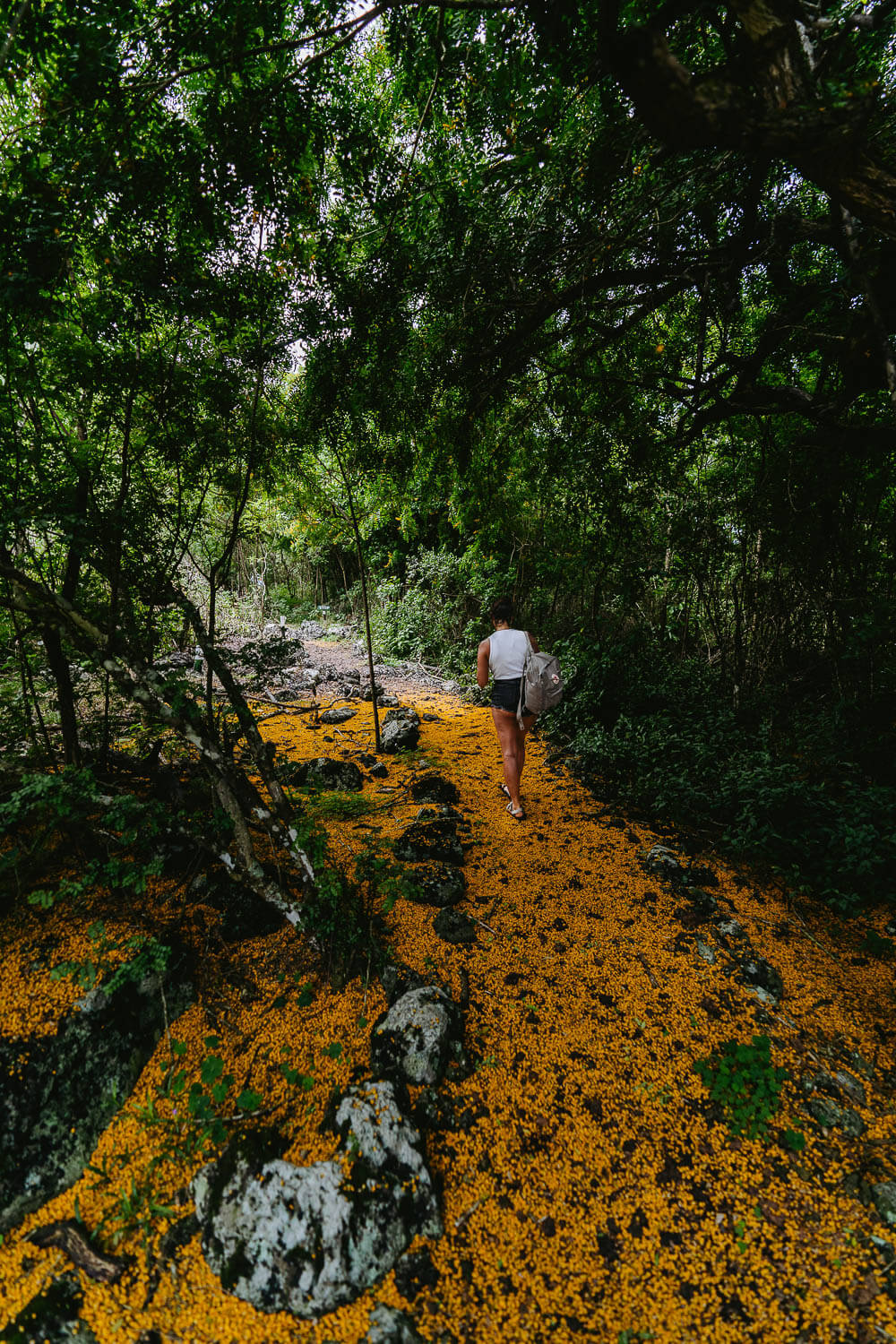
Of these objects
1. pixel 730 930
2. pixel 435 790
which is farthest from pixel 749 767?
pixel 435 790

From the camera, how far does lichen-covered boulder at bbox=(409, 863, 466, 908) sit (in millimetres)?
3008

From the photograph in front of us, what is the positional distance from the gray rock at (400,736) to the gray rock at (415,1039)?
3368 mm

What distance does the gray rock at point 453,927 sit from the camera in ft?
9.00

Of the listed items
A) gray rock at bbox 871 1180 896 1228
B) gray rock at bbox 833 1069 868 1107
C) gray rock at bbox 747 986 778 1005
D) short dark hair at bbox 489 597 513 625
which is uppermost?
short dark hair at bbox 489 597 513 625

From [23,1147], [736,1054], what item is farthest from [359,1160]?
[736,1054]

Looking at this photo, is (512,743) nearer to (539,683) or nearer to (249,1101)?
(539,683)

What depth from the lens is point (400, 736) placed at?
5516mm

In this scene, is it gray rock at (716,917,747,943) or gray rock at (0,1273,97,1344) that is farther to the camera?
gray rock at (716,917,747,943)

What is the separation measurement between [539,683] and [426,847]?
1621mm

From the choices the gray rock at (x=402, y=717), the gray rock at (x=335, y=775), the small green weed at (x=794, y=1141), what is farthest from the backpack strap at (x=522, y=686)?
the small green weed at (x=794, y=1141)

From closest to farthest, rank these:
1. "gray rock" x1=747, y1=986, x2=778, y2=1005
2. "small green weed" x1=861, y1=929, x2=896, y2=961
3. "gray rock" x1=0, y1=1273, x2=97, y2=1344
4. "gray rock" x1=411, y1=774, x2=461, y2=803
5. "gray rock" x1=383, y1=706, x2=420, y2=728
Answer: "gray rock" x1=0, y1=1273, x2=97, y2=1344 < "gray rock" x1=747, y1=986, x2=778, y2=1005 < "small green weed" x1=861, y1=929, x2=896, y2=961 < "gray rock" x1=411, y1=774, x2=461, y2=803 < "gray rock" x1=383, y1=706, x2=420, y2=728

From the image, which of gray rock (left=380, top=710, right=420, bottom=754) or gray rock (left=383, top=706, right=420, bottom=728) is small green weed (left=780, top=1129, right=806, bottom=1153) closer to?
gray rock (left=380, top=710, right=420, bottom=754)

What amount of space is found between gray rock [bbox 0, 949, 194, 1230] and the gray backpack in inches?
118

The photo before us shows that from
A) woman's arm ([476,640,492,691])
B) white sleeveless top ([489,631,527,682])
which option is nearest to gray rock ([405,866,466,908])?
woman's arm ([476,640,492,691])
